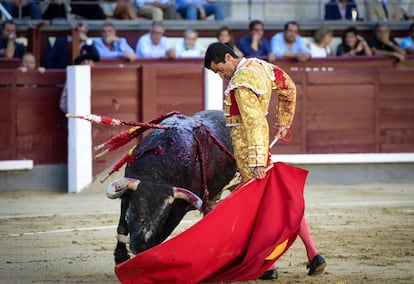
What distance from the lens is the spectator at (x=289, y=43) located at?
11062mm

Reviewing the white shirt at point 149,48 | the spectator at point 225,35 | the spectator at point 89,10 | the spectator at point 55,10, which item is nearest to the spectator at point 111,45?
the white shirt at point 149,48

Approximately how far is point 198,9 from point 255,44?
51.4 inches

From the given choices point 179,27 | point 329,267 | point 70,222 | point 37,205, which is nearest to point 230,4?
point 179,27

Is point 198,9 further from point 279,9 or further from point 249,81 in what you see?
point 249,81

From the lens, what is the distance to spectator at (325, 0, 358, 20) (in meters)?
12.6

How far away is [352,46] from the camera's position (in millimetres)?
11477

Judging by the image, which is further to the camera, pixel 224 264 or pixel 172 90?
pixel 172 90

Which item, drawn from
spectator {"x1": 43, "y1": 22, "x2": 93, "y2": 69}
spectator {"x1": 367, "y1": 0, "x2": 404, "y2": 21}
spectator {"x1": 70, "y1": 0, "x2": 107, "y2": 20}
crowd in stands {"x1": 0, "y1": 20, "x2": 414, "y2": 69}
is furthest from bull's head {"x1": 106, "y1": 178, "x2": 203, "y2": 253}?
spectator {"x1": 367, "y1": 0, "x2": 404, "y2": 21}

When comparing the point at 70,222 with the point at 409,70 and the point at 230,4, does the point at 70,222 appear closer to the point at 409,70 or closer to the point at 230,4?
the point at 409,70

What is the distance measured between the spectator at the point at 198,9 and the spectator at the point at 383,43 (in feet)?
5.56

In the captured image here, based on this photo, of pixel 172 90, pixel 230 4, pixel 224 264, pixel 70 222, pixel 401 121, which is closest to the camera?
pixel 224 264

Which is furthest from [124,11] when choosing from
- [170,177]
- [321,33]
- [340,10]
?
[170,177]

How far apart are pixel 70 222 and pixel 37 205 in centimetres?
128

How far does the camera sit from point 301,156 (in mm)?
10805
